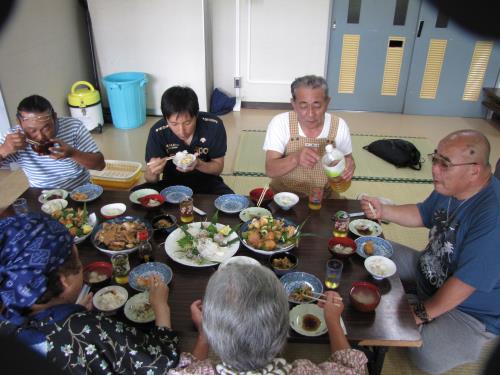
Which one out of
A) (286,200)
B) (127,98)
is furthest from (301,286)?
(127,98)

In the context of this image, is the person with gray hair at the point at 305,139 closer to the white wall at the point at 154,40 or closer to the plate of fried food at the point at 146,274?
the plate of fried food at the point at 146,274

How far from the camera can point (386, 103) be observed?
224 inches

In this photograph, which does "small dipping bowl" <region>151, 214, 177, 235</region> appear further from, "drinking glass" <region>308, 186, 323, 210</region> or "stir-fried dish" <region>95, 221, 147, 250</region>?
"drinking glass" <region>308, 186, 323, 210</region>

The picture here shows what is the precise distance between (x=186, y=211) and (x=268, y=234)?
45 cm

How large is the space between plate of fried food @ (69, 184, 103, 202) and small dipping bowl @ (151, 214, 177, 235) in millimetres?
429

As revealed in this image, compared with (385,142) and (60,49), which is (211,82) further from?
(385,142)

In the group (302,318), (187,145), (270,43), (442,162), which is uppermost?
(270,43)

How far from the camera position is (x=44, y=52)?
4.20 m

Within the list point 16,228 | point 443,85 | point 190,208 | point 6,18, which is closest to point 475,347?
point 190,208

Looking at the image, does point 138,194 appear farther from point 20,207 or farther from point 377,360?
point 377,360

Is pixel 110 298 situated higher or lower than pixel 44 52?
lower

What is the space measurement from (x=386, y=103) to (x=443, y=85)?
78cm

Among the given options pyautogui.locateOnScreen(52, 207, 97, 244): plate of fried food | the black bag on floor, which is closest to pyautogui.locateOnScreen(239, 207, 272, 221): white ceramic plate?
pyautogui.locateOnScreen(52, 207, 97, 244): plate of fried food

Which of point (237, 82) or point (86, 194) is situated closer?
point (86, 194)
